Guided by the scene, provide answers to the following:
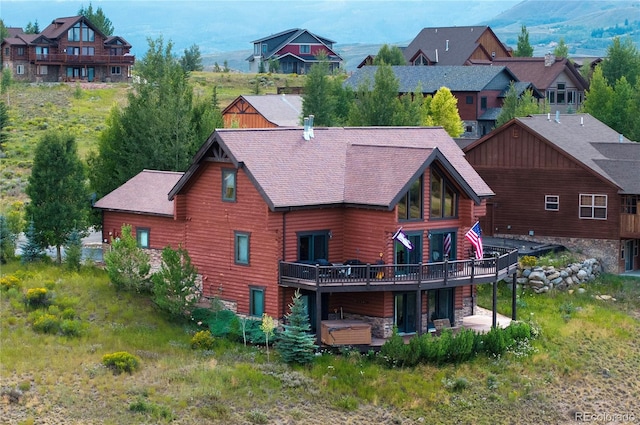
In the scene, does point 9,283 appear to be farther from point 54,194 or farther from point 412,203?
point 412,203

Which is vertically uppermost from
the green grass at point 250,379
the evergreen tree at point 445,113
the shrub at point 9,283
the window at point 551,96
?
the window at point 551,96

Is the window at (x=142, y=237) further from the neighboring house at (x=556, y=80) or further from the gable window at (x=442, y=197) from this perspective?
the neighboring house at (x=556, y=80)

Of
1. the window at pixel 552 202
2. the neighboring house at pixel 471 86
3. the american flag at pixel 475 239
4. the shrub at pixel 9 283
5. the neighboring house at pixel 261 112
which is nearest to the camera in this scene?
the american flag at pixel 475 239

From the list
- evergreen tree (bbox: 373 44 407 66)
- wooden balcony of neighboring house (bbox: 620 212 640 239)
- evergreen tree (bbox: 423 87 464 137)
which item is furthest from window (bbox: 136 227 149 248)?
evergreen tree (bbox: 373 44 407 66)

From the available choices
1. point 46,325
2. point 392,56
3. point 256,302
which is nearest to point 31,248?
point 46,325

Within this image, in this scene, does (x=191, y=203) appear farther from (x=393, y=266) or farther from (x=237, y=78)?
(x=237, y=78)

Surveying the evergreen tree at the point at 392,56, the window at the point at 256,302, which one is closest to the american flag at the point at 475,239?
the window at the point at 256,302

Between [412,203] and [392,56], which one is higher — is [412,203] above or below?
below

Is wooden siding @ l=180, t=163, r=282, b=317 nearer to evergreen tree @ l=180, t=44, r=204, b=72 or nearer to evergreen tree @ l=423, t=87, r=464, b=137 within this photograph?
evergreen tree @ l=423, t=87, r=464, b=137
